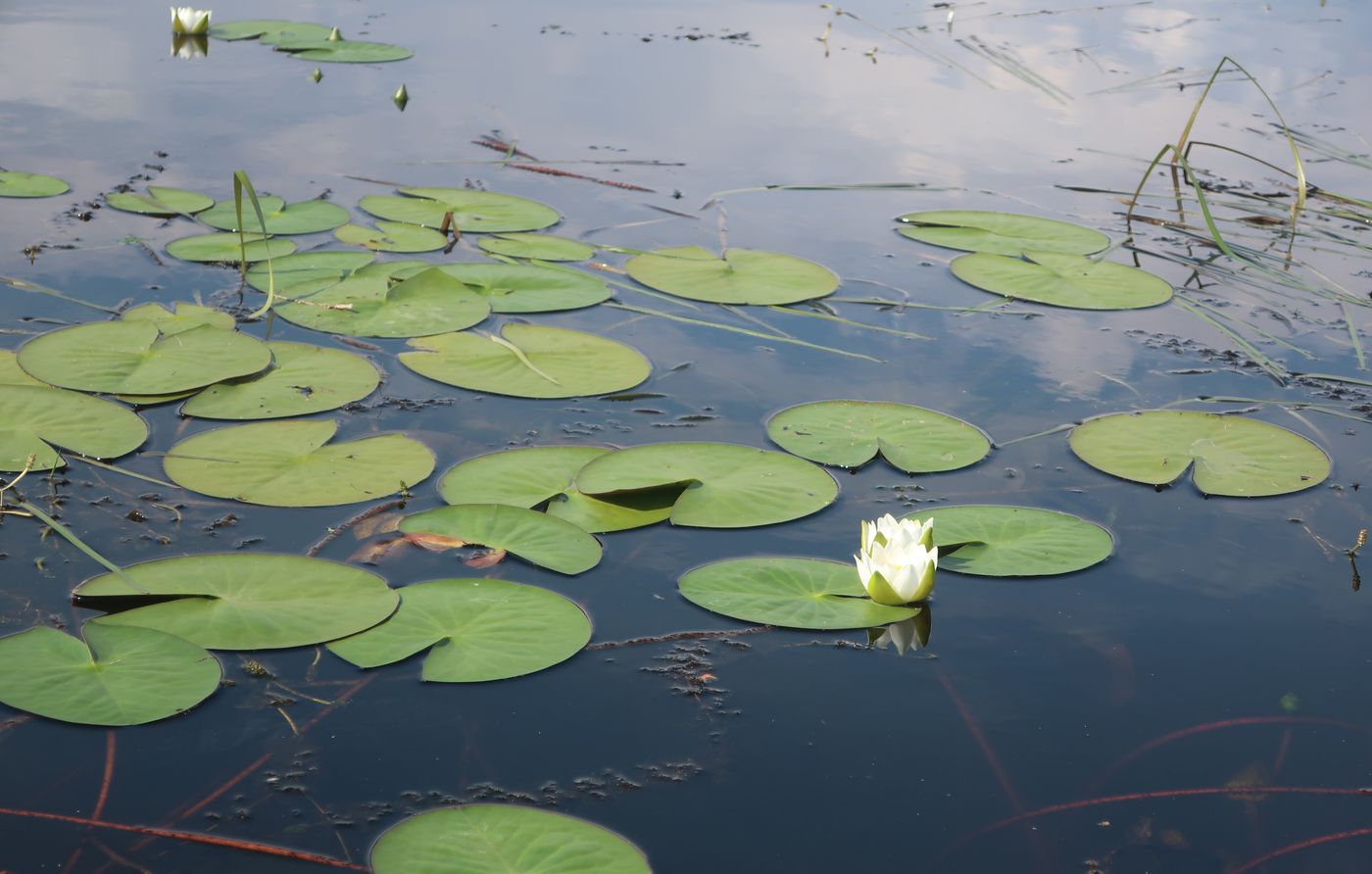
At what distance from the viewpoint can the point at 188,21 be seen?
663cm

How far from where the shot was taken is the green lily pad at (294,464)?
2.57m

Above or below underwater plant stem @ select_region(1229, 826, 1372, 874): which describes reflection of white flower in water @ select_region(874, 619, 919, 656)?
above

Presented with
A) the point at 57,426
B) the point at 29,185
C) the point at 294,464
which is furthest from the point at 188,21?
the point at 294,464

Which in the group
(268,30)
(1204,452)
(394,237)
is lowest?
(1204,452)

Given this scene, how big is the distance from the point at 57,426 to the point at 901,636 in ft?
6.40

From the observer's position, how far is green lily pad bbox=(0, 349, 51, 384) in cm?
292

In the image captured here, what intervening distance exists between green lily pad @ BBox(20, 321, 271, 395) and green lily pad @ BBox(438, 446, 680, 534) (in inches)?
31.3

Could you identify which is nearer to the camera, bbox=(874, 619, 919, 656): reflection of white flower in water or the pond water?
the pond water

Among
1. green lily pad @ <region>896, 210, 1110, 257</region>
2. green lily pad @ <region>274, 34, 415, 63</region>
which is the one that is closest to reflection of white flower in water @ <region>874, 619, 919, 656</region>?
green lily pad @ <region>896, 210, 1110, 257</region>

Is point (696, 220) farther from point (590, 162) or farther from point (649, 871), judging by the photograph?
point (649, 871)

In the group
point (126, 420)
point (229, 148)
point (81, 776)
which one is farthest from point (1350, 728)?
point (229, 148)

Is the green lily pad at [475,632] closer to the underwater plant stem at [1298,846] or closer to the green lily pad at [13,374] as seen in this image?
the underwater plant stem at [1298,846]

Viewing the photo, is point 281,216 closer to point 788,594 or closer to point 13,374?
point 13,374

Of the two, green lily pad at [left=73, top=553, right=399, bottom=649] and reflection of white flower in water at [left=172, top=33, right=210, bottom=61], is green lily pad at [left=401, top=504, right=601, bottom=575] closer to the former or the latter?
green lily pad at [left=73, top=553, right=399, bottom=649]
